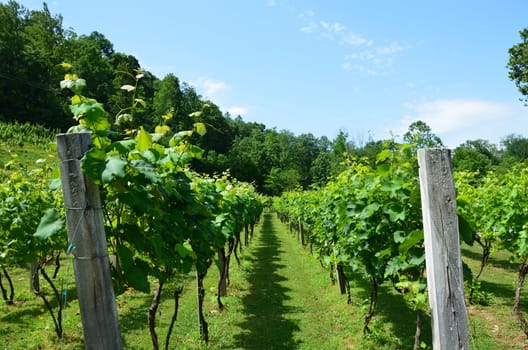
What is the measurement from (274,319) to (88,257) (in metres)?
6.13

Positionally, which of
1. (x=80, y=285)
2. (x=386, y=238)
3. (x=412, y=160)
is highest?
(x=412, y=160)

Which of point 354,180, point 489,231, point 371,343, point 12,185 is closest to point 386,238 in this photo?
point 354,180

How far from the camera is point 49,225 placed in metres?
1.83

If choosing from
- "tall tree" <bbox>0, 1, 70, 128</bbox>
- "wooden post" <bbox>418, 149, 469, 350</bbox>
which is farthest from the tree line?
"wooden post" <bbox>418, 149, 469, 350</bbox>

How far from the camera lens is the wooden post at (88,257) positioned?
167 cm

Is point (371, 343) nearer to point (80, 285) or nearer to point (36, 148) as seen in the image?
point (80, 285)

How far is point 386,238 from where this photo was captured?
184 inches

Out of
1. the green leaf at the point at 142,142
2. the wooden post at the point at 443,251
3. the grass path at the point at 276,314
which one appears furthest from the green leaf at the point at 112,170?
the grass path at the point at 276,314

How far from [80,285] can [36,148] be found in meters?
29.0

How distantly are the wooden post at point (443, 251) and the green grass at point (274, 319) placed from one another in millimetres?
2552

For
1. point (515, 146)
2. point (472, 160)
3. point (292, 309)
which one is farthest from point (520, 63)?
point (515, 146)

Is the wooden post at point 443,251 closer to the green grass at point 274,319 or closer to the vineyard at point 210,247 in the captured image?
the vineyard at point 210,247

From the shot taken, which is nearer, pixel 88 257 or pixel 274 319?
pixel 88 257

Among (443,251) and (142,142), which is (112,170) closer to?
(142,142)
